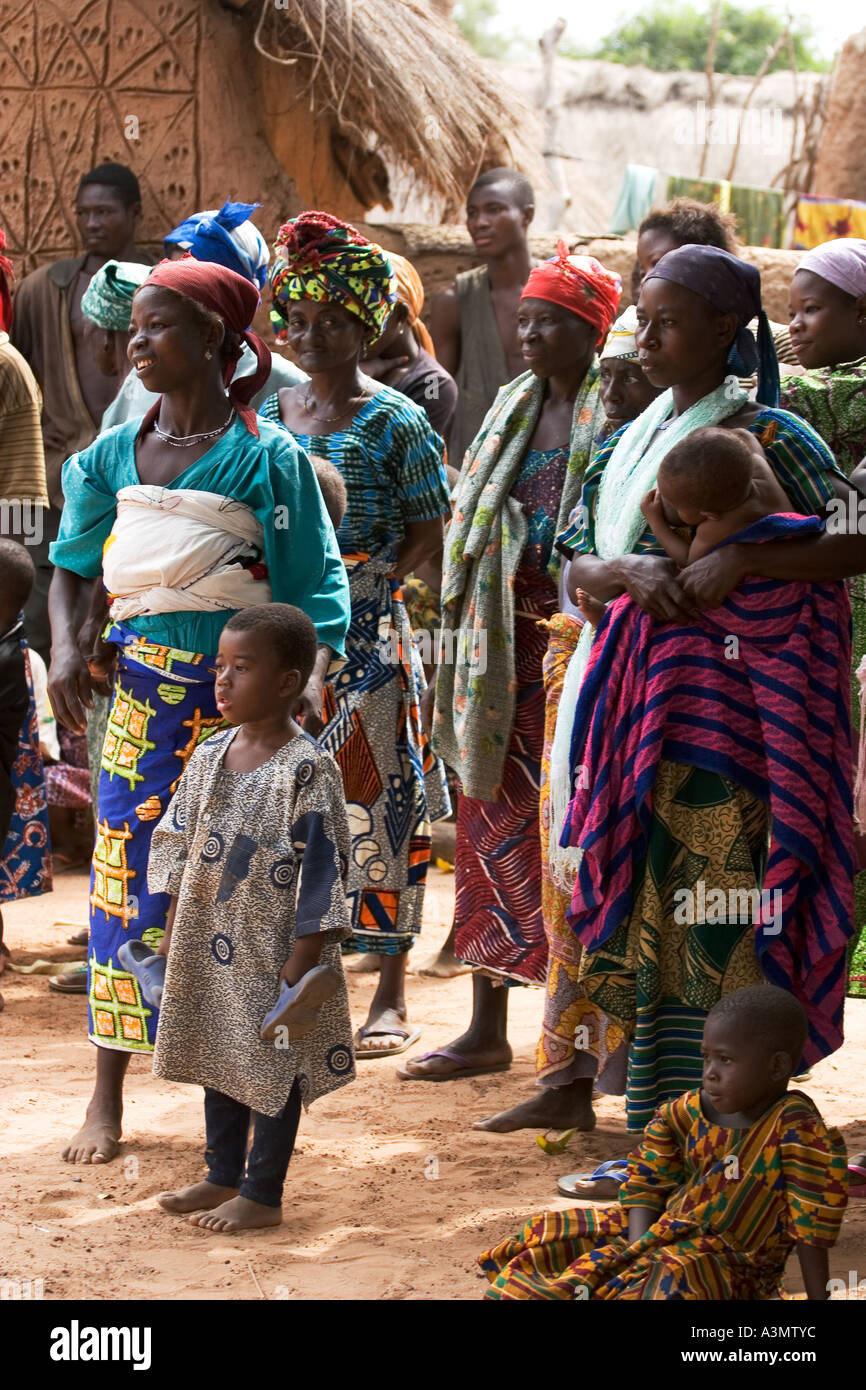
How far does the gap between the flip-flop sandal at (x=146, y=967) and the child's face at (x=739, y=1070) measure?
1.30 meters

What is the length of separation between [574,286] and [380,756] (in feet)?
5.13

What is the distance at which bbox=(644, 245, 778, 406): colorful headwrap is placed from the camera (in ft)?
12.1

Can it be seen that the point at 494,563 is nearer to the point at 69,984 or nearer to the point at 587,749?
the point at 587,749

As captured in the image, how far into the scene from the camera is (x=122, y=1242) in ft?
12.3

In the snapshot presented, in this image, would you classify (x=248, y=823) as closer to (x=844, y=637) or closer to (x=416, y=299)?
(x=844, y=637)

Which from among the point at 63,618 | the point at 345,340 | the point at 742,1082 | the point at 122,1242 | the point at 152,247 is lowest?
the point at 122,1242

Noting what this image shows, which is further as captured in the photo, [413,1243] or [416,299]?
[416,299]

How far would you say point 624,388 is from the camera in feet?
14.7

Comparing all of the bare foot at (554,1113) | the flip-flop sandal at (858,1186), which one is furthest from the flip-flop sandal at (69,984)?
the flip-flop sandal at (858,1186)

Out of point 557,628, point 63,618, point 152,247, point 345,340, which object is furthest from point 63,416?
point 557,628

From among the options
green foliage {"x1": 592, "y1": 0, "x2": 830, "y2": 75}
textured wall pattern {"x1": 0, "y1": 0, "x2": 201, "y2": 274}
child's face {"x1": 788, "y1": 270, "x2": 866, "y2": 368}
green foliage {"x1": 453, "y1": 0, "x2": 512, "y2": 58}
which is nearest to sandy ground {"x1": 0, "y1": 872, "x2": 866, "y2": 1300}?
child's face {"x1": 788, "y1": 270, "x2": 866, "y2": 368}

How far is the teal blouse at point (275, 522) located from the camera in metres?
4.17

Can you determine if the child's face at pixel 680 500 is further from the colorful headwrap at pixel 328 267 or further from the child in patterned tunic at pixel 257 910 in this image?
the colorful headwrap at pixel 328 267
